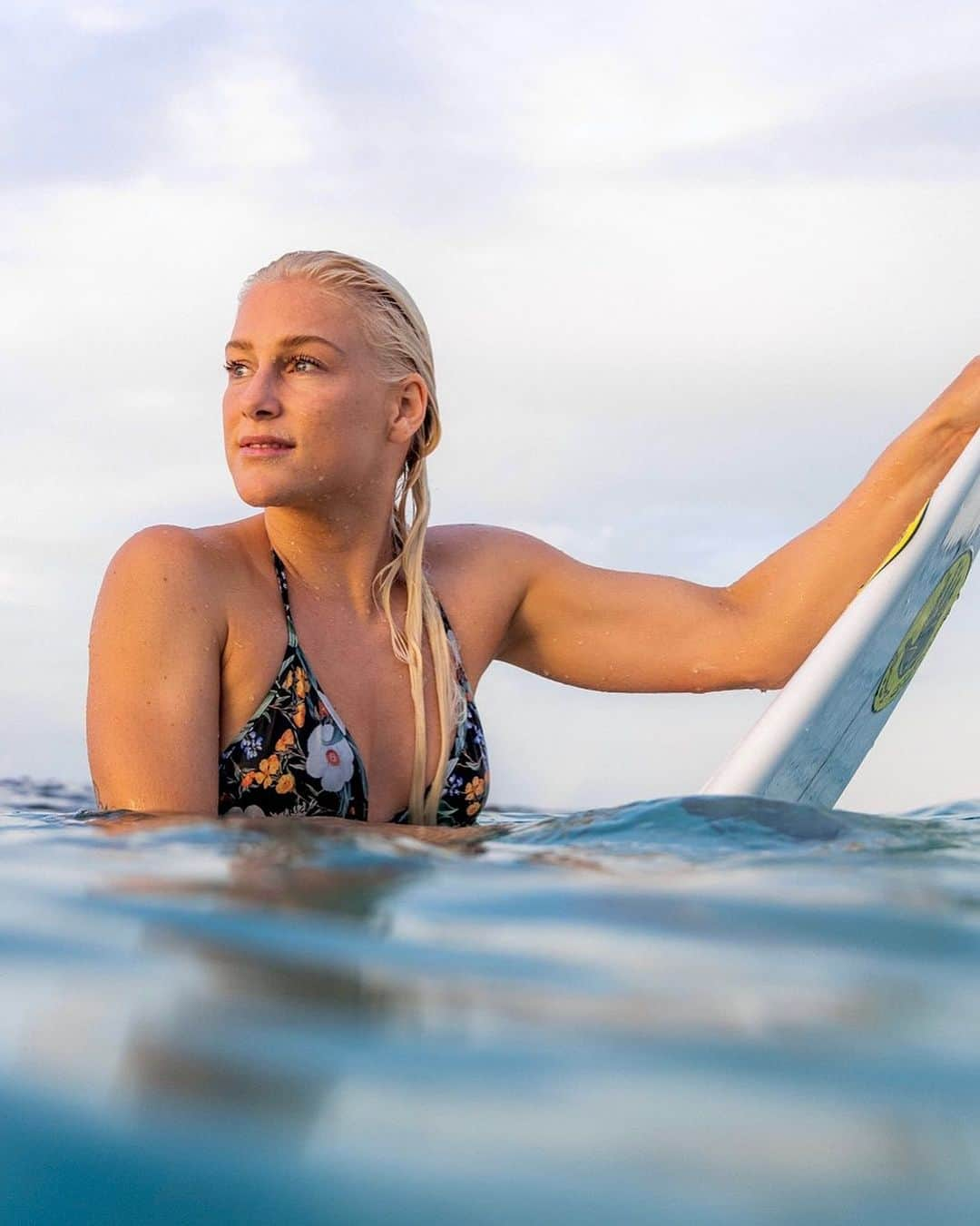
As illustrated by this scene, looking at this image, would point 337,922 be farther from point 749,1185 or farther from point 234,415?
point 234,415

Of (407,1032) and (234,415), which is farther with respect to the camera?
(234,415)

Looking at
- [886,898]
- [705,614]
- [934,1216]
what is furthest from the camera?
[705,614]

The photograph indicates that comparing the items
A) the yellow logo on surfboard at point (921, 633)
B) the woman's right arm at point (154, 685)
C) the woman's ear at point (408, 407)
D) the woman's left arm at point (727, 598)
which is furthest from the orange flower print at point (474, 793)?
the yellow logo on surfboard at point (921, 633)

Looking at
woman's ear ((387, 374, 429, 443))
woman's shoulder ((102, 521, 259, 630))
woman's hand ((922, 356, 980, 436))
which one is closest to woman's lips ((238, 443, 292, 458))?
woman's shoulder ((102, 521, 259, 630))

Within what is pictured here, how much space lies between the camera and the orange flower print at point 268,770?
2.92m

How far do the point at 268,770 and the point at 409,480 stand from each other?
0.85 m

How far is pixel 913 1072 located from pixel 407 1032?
371 mm

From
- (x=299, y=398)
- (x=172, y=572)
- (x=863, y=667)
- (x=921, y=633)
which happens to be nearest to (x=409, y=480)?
(x=299, y=398)

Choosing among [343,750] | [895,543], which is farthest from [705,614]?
[343,750]

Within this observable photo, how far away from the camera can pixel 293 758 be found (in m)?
2.95

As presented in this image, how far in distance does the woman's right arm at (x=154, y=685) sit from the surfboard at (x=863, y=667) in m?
→ 0.99

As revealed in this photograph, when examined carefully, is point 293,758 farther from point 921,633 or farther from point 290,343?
point 921,633

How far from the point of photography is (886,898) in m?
1.61

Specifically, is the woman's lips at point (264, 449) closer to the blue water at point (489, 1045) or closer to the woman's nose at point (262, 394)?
the woman's nose at point (262, 394)
